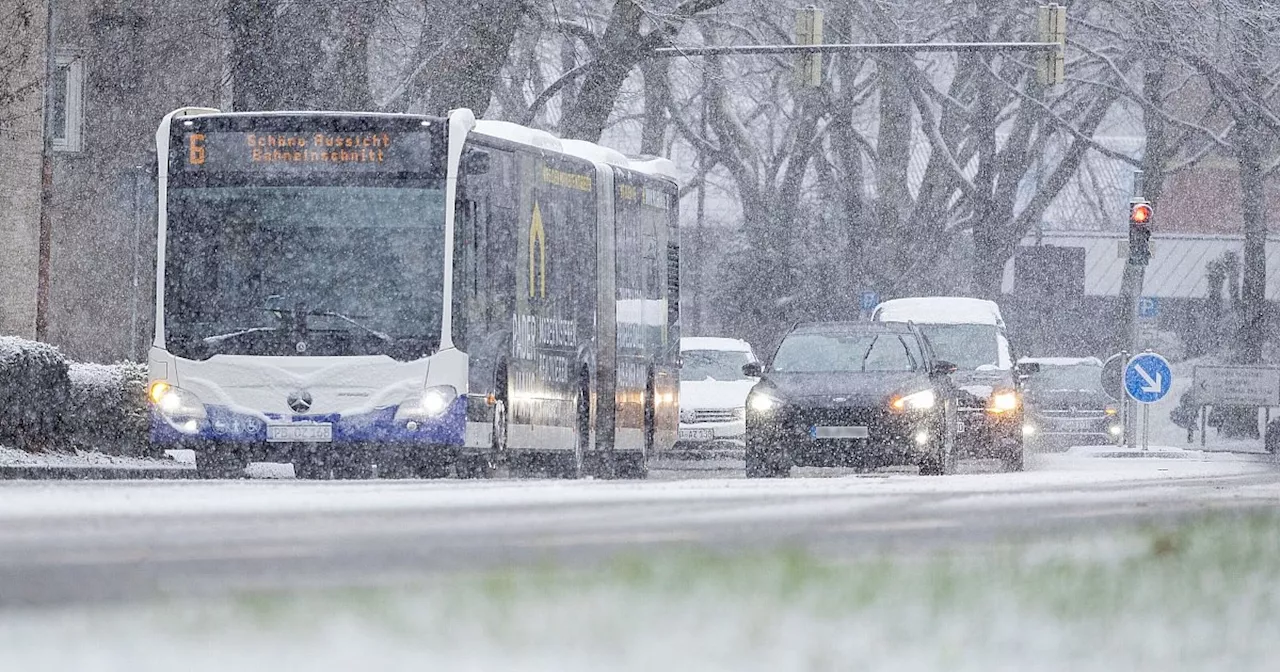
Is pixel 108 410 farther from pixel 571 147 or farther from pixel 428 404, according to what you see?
pixel 428 404

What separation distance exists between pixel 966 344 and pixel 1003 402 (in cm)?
147

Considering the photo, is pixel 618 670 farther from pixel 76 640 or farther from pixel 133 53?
pixel 133 53

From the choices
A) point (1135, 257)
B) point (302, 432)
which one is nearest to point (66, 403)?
point (302, 432)

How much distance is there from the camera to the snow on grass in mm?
4918

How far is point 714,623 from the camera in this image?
18.8ft

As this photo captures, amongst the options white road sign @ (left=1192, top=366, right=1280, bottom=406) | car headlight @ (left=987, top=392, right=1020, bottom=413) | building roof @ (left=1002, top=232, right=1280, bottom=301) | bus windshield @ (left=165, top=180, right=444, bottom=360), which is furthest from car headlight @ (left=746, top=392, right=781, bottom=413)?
building roof @ (left=1002, top=232, right=1280, bottom=301)

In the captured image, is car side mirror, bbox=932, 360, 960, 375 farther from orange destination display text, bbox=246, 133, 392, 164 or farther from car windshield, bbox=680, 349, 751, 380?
car windshield, bbox=680, 349, 751, 380

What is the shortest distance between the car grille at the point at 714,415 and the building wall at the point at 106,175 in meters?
8.10

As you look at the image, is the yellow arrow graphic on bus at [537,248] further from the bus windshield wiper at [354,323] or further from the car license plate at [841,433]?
the car license plate at [841,433]

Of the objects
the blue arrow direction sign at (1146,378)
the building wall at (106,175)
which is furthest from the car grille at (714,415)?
the building wall at (106,175)

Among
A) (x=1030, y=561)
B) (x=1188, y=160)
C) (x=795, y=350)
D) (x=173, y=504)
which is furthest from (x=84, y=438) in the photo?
(x=1188, y=160)

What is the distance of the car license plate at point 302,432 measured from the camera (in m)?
21.1

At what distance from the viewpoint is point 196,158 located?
70.6 ft

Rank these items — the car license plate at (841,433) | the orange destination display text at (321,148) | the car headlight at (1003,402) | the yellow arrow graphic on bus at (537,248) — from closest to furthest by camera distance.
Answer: the orange destination display text at (321,148)
the yellow arrow graphic on bus at (537,248)
the car license plate at (841,433)
the car headlight at (1003,402)
